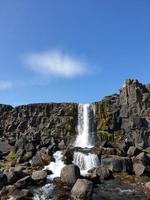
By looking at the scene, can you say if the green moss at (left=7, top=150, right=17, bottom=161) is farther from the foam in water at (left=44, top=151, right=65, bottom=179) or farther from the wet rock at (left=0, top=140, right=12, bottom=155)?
the foam in water at (left=44, top=151, right=65, bottom=179)

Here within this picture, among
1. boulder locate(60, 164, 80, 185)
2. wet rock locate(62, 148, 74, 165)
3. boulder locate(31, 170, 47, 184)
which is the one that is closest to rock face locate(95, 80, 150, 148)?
wet rock locate(62, 148, 74, 165)

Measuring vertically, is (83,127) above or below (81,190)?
above

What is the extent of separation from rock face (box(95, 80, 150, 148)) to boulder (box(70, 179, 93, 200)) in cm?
4848

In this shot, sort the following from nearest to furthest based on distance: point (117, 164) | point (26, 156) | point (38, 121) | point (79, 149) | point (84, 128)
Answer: point (117, 164)
point (26, 156)
point (79, 149)
point (84, 128)
point (38, 121)

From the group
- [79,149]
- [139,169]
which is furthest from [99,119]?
[139,169]

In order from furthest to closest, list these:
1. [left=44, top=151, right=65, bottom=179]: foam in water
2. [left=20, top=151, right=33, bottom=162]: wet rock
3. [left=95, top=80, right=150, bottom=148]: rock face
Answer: [left=95, top=80, right=150, bottom=148]: rock face → [left=20, top=151, right=33, bottom=162]: wet rock → [left=44, top=151, right=65, bottom=179]: foam in water

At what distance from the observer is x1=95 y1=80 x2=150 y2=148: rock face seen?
99.4 m

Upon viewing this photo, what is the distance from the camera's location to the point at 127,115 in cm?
10262

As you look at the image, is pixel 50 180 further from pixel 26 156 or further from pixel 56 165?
pixel 26 156

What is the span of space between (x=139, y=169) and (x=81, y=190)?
1688 centimetres

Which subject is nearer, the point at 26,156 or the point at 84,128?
the point at 26,156

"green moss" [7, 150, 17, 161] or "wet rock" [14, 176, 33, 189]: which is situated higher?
"green moss" [7, 150, 17, 161]

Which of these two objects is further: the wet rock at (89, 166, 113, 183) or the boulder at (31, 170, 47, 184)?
the wet rock at (89, 166, 113, 183)

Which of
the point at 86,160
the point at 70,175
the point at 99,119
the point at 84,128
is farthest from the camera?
the point at 99,119
